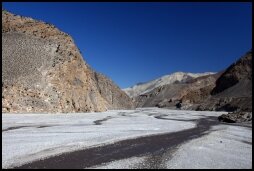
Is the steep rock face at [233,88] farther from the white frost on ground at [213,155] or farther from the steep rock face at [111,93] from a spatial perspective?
the white frost on ground at [213,155]

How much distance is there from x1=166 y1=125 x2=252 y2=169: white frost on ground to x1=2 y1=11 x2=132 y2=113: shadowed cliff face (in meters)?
30.0

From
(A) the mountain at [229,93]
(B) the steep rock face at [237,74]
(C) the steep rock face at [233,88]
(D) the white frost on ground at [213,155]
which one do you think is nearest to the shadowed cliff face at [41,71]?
(D) the white frost on ground at [213,155]

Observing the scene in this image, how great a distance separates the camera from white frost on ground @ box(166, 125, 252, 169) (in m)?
15.0

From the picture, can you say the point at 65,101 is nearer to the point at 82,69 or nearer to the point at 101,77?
the point at 82,69

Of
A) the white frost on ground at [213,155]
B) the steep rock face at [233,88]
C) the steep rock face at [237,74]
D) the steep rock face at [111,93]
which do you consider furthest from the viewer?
the steep rock face at [237,74]

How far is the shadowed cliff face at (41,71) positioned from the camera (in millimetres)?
50750

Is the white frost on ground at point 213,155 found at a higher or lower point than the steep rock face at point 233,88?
lower

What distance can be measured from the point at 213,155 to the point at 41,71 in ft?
142

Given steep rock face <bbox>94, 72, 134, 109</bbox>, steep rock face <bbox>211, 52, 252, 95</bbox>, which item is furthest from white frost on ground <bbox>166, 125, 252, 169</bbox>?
steep rock face <bbox>211, 52, 252, 95</bbox>

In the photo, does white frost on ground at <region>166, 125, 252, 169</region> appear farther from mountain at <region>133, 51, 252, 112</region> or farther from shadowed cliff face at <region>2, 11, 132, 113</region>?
mountain at <region>133, 51, 252, 112</region>

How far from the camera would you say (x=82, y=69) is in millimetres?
67250

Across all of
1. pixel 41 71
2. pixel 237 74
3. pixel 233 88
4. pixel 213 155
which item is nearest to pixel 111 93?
pixel 233 88

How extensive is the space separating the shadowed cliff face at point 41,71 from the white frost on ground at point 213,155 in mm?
30015

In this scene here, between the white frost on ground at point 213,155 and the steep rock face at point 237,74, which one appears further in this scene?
the steep rock face at point 237,74
